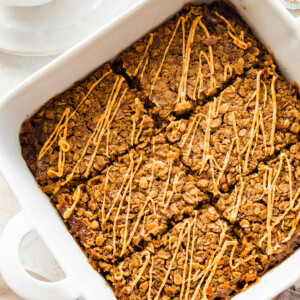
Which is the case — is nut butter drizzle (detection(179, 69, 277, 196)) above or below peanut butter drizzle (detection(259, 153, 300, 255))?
above

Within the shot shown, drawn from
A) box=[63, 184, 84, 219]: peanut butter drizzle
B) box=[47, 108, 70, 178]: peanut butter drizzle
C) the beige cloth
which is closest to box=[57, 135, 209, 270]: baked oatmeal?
box=[63, 184, 84, 219]: peanut butter drizzle

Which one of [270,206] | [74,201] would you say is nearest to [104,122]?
[74,201]

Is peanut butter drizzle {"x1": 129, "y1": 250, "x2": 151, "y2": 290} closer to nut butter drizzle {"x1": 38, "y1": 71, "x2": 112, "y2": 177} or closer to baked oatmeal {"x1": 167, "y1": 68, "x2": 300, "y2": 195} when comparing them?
baked oatmeal {"x1": 167, "y1": 68, "x2": 300, "y2": 195}

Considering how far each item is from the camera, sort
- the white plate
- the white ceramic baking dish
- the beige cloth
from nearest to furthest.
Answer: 1. the white ceramic baking dish
2. the beige cloth
3. the white plate

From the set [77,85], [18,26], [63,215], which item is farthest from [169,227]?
[18,26]

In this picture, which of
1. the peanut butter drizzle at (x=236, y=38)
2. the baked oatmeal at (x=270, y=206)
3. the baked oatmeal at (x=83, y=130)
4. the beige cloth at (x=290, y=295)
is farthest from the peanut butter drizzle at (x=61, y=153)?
the beige cloth at (x=290, y=295)

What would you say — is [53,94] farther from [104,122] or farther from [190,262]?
[190,262]

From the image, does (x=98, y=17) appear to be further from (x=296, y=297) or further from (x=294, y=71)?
(x=296, y=297)
